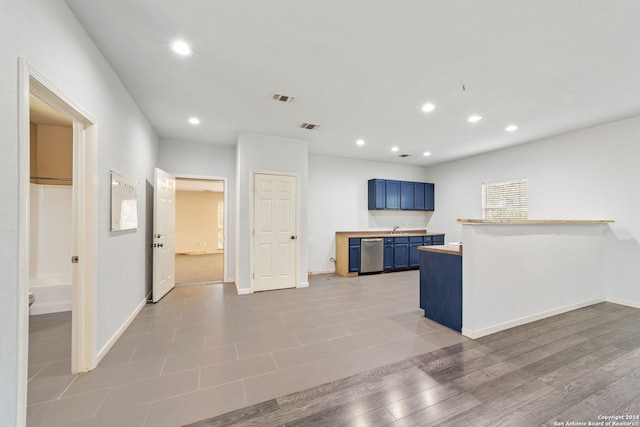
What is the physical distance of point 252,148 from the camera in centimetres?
445

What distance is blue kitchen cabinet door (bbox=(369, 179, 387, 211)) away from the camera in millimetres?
6293

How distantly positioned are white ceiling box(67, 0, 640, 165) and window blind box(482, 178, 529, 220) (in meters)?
1.38

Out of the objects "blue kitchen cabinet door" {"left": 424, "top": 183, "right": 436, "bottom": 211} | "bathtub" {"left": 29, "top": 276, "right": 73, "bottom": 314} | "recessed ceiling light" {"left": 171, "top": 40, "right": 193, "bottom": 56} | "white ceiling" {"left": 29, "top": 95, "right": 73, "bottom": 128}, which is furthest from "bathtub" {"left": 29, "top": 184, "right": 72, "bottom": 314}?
"blue kitchen cabinet door" {"left": 424, "top": 183, "right": 436, "bottom": 211}

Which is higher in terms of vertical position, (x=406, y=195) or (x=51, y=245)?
(x=406, y=195)

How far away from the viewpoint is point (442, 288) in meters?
3.11

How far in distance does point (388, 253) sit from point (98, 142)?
538 cm

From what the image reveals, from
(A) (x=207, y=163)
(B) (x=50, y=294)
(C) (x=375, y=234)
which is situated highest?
(A) (x=207, y=163)

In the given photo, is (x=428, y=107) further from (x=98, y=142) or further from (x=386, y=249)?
(x=98, y=142)

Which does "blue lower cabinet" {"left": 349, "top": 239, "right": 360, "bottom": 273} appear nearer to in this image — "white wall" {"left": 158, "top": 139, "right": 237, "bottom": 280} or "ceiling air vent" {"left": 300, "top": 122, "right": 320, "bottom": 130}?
"white wall" {"left": 158, "top": 139, "right": 237, "bottom": 280}

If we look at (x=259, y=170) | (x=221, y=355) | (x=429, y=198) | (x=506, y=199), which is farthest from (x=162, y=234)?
(x=506, y=199)

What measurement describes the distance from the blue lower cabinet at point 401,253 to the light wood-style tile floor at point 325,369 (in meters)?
2.60

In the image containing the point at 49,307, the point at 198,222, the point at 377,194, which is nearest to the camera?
the point at 49,307

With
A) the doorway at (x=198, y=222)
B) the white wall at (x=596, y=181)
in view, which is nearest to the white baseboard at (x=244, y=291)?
the doorway at (x=198, y=222)

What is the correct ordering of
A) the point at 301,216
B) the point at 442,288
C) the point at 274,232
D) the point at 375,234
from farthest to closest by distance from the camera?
the point at 375,234, the point at 301,216, the point at 274,232, the point at 442,288
